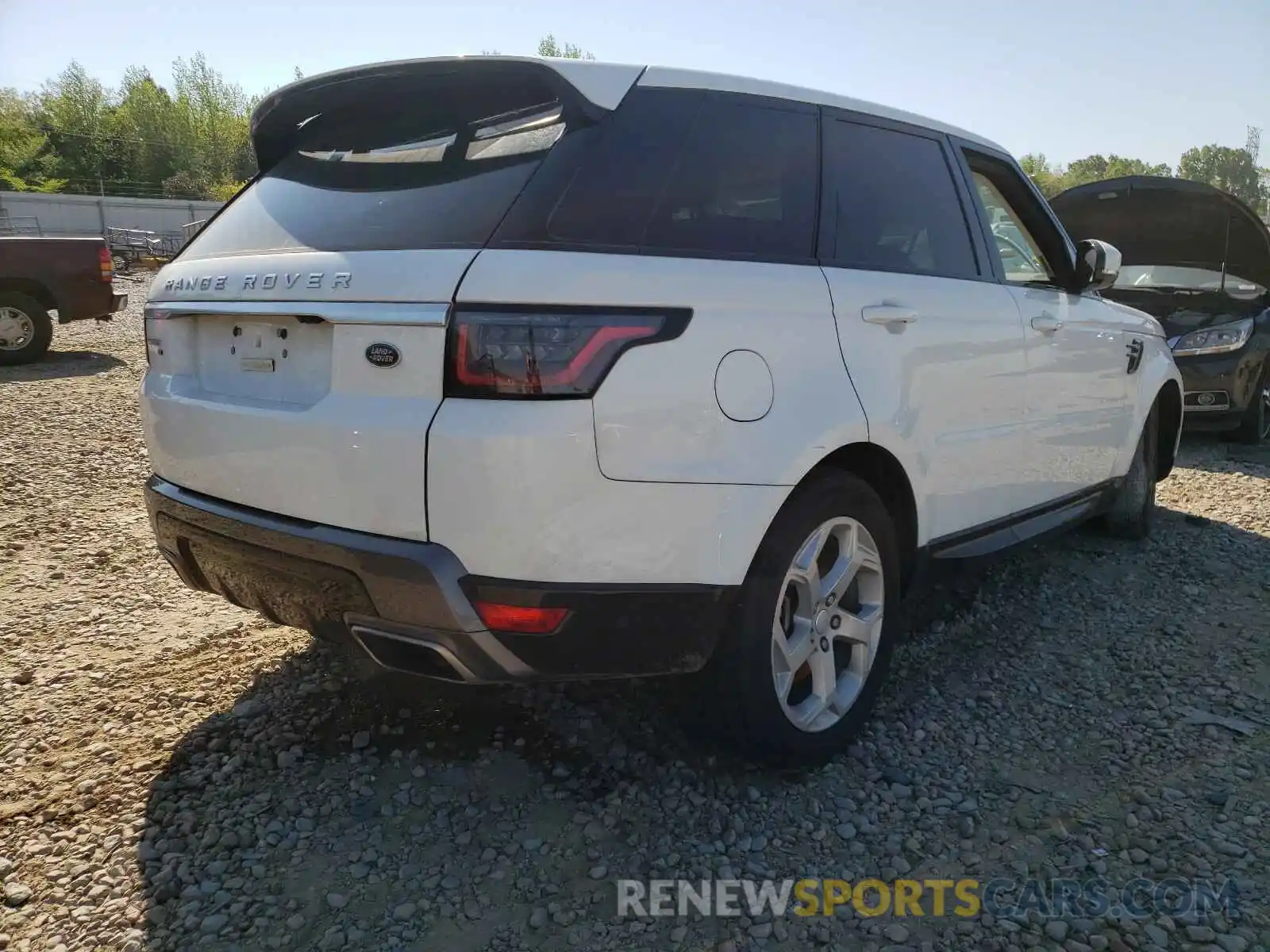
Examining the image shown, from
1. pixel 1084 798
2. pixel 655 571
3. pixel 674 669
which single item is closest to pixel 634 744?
pixel 674 669

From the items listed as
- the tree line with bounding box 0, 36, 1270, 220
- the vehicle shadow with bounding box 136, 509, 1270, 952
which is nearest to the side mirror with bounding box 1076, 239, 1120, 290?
the vehicle shadow with bounding box 136, 509, 1270, 952

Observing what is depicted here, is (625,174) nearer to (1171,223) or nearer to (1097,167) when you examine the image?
(1171,223)

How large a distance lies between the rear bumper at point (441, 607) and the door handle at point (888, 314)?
3.05 ft

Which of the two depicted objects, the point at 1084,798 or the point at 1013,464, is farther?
the point at 1013,464

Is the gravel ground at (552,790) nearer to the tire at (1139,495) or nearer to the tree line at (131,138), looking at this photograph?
the tire at (1139,495)

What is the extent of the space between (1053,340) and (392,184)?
100 inches

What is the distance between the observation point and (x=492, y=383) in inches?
78.9

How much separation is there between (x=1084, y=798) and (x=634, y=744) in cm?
127

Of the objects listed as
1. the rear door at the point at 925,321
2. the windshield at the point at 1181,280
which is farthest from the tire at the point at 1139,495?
the windshield at the point at 1181,280

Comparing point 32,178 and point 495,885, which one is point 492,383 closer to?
point 495,885

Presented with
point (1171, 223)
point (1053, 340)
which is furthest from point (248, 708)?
point (1171, 223)

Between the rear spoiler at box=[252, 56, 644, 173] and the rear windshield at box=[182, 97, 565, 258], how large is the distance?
2.1 inches

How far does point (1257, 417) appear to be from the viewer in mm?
7449

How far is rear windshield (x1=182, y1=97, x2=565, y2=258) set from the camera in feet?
7.11
